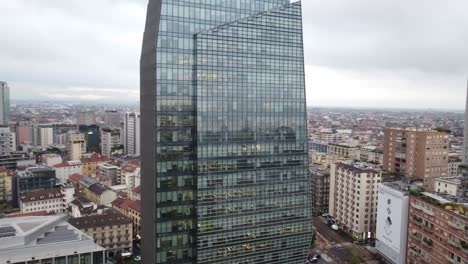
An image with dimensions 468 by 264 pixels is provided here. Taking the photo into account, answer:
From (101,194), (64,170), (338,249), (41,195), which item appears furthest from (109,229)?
(64,170)

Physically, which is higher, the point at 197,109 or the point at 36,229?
the point at 197,109

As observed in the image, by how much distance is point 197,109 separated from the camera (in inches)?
2566

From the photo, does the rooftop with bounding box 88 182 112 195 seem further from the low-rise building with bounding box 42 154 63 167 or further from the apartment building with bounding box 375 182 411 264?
the apartment building with bounding box 375 182 411 264

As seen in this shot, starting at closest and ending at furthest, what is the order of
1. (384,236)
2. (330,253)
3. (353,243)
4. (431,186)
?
(384,236)
(330,253)
(353,243)
(431,186)

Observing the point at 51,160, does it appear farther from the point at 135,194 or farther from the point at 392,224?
the point at 392,224

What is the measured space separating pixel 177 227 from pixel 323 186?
294ft

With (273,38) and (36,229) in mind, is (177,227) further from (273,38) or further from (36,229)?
(273,38)

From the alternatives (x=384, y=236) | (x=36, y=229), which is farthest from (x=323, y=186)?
(x=36, y=229)

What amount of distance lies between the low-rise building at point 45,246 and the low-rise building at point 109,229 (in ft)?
88.0

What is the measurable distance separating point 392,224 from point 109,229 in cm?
6930

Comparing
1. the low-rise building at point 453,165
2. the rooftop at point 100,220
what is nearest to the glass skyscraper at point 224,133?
the rooftop at point 100,220

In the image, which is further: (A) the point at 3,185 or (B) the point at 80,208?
(A) the point at 3,185

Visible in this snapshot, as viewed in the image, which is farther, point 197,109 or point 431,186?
point 431,186

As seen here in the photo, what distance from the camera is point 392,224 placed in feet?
308
